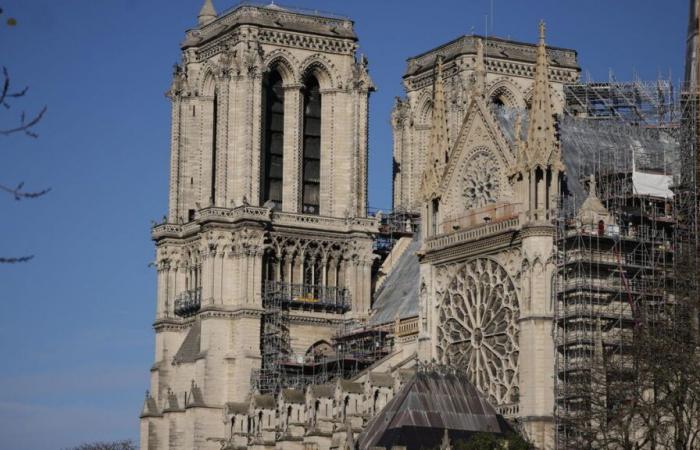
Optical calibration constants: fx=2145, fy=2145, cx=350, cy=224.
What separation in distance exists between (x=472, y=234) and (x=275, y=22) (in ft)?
75.0

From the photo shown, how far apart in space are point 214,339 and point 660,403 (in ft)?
121

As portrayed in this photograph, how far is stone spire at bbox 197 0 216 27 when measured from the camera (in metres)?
109

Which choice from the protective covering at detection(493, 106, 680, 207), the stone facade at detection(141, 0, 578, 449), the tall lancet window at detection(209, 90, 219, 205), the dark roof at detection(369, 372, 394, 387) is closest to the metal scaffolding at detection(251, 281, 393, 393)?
the stone facade at detection(141, 0, 578, 449)

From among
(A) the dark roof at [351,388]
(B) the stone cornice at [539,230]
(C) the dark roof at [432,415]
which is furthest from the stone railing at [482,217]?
(A) the dark roof at [351,388]

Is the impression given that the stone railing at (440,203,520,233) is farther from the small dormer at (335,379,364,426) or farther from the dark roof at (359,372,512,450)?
the small dormer at (335,379,364,426)

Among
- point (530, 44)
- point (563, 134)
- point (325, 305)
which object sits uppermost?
point (530, 44)

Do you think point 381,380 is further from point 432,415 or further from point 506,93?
point 506,93

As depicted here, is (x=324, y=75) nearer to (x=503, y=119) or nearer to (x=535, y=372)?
(x=503, y=119)

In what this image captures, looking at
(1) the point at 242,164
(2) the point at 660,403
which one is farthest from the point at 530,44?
(2) the point at 660,403

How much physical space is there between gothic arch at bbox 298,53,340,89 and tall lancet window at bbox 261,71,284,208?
137 cm

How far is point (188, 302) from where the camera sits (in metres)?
105

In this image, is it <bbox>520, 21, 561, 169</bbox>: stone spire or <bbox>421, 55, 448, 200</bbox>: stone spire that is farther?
<bbox>421, 55, 448, 200</bbox>: stone spire

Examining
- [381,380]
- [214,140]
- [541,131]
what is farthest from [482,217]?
[214,140]

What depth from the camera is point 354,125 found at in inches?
4136
